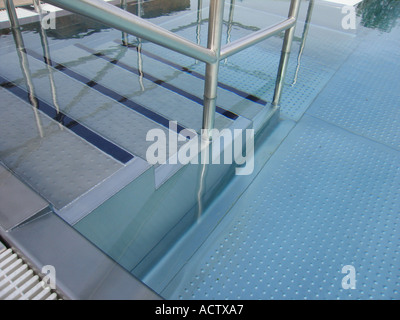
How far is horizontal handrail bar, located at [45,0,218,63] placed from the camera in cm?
47

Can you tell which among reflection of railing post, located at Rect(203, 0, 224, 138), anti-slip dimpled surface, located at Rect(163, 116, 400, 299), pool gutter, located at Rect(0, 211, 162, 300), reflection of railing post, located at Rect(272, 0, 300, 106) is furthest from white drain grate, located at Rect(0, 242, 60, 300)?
reflection of railing post, located at Rect(272, 0, 300, 106)

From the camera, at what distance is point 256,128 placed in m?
1.13

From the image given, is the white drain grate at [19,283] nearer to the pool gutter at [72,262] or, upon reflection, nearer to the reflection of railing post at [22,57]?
the pool gutter at [72,262]

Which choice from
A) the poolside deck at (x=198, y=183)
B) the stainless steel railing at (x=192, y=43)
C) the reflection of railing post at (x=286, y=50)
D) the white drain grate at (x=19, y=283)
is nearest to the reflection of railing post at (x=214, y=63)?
the stainless steel railing at (x=192, y=43)

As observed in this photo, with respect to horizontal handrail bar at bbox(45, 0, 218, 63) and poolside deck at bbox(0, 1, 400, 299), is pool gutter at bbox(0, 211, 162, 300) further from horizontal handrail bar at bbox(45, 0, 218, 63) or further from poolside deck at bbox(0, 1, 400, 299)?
horizontal handrail bar at bbox(45, 0, 218, 63)

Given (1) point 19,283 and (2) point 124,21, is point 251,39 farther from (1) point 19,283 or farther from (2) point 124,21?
(1) point 19,283

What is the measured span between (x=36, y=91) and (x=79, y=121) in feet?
0.83

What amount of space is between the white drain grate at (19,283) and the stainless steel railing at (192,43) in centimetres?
41

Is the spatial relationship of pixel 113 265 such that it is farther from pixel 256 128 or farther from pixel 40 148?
pixel 256 128

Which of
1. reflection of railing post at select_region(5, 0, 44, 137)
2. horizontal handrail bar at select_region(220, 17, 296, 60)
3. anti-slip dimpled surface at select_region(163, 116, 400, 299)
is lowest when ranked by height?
anti-slip dimpled surface at select_region(163, 116, 400, 299)

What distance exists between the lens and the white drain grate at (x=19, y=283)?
48cm

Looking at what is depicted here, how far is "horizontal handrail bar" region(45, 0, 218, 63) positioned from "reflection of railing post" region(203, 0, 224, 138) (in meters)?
0.05

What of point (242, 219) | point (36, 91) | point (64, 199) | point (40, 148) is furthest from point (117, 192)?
point (36, 91)

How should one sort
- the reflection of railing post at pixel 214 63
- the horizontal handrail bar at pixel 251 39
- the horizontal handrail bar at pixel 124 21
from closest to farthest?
the horizontal handrail bar at pixel 124 21, the reflection of railing post at pixel 214 63, the horizontal handrail bar at pixel 251 39
